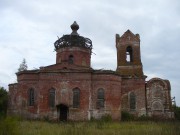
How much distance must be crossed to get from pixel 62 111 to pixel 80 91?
2.60 meters

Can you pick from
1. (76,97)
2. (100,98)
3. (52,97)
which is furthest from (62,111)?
(100,98)

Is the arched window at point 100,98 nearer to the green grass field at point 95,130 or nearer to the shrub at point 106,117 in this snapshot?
the shrub at point 106,117

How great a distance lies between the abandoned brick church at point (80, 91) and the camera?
27.1m

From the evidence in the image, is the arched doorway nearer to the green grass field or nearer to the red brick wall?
the red brick wall

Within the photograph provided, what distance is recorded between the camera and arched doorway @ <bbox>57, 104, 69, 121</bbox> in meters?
27.1

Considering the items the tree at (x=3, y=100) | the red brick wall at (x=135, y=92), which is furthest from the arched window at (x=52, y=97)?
the red brick wall at (x=135, y=92)

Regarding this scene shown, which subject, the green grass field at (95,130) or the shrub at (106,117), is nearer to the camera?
the green grass field at (95,130)

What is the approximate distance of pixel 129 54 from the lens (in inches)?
1345

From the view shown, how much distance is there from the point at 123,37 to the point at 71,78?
388 inches

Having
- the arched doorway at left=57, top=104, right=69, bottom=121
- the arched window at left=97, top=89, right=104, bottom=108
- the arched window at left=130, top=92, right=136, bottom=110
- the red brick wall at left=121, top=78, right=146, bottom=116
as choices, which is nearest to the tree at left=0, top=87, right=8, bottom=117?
the arched doorway at left=57, top=104, right=69, bottom=121

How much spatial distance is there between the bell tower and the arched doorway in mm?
8242

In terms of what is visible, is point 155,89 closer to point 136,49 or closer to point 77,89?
point 136,49

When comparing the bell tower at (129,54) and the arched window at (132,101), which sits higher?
the bell tower at (129,54)

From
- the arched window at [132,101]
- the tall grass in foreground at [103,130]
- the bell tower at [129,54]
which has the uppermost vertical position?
the bell tower at [129,54]
